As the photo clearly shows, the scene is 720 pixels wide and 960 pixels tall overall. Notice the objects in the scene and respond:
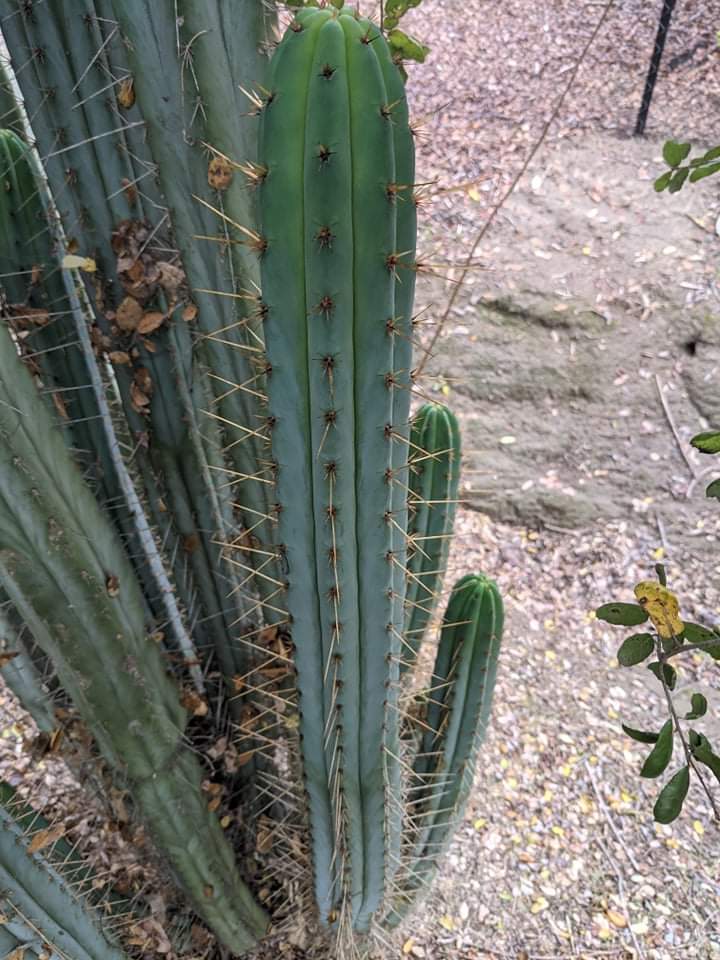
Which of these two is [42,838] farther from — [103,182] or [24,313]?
[103,182]

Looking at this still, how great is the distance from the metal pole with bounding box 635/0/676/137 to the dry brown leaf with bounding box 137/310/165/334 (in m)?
3.92

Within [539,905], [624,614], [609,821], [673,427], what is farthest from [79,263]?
[673,427]

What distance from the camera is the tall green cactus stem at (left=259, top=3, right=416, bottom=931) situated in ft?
2.73

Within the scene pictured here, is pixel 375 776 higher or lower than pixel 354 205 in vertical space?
lower

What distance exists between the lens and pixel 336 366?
0.95m

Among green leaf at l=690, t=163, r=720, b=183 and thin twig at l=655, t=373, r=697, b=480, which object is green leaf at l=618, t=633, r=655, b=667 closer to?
green leaf at l=690, t=163, r=720, b=183

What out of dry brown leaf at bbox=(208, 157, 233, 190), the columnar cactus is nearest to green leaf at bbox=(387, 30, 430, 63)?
Answer: the columnar cactus

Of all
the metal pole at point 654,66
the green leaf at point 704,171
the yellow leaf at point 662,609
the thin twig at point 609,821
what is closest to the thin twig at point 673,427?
the thin twig at point 609,821

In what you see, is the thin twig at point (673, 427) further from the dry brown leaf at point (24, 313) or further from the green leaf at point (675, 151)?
the dry brown leaf at point (24, 313)

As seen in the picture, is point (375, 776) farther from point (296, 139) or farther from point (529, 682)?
point (529, 682)

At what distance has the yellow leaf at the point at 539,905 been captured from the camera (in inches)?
86.9

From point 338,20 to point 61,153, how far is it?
613 mm

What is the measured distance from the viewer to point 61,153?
1250 mm

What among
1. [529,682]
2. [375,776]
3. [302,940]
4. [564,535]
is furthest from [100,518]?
[564,535]
